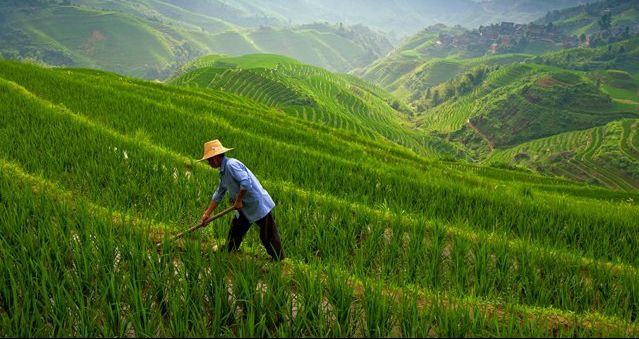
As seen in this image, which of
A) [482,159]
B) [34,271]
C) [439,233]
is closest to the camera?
[34,271]

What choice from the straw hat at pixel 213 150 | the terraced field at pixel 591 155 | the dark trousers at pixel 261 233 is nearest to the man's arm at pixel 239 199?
the dark trousers at pixel 261 233

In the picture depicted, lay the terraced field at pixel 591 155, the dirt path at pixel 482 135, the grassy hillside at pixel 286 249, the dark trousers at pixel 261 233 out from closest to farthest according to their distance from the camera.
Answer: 1. the grassy hillside at pixel 286 249
2. the dark trousers at pixel 261 233
3. the terraced field at pixel 591 155
4. the dirt path at pixel 482 135

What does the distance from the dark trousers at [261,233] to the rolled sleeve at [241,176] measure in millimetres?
475

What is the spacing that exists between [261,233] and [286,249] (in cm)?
122

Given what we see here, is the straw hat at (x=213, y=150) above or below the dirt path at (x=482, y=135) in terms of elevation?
above

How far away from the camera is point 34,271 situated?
14.9 ft

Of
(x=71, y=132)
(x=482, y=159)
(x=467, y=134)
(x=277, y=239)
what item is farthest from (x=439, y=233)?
(x=467, y=134)

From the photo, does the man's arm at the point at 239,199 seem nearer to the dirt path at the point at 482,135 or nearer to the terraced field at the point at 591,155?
the terraced field at the point at 591,155

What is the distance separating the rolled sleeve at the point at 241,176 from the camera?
5.43 m

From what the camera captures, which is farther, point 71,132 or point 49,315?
point 71,132

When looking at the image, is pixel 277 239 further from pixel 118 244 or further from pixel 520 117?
pixel 520 117

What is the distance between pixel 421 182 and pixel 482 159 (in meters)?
153

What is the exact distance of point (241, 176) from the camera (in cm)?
551

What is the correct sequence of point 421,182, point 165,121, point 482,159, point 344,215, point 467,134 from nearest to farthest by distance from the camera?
point 344,215 → point 421,182 → point 165,121 → point 482,159 → point 467,134
